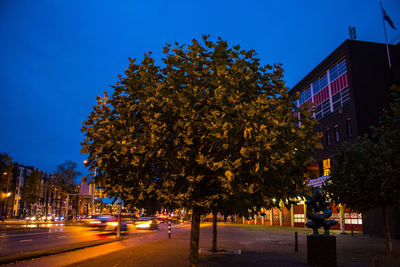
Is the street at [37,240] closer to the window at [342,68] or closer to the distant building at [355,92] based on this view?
the distant building at [355,92]

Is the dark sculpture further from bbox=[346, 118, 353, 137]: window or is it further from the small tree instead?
the small tree

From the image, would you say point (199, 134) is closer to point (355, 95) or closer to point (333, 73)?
point (355, 95)

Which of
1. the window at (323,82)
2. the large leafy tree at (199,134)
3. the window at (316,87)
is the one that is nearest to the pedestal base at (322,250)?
the large leafy tree at (199,134)

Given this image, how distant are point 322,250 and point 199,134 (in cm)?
744

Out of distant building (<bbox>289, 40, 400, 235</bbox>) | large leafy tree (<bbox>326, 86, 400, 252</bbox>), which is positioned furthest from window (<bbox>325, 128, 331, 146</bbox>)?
large leafy tree (<bbox>326, 86, 400, 252</bbox>)

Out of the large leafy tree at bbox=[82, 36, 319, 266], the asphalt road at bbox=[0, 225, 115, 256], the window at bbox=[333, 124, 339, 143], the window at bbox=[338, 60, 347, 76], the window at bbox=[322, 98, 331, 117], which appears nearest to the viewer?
the large leafy tree at bbox=[82, 36, 319, 266]

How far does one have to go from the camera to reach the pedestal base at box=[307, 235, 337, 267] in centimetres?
1170

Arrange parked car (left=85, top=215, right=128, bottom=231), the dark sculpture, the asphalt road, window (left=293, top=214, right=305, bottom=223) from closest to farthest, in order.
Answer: the dark sculpture, the asphalt road, parked car (left=85, top=215, right=128, bottom=231), window (left=293, top=214, right=305, bottom=223)

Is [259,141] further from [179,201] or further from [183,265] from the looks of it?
[183,265]

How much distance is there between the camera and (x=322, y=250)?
11.9 m

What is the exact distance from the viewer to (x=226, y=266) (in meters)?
11.7

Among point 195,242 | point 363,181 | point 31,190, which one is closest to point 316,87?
point 363,181

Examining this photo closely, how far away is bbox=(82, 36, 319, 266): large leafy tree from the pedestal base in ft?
17.0

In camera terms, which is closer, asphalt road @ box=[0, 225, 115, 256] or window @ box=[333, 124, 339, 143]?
asphalt road @ box=[0, 225, 115, 256]
